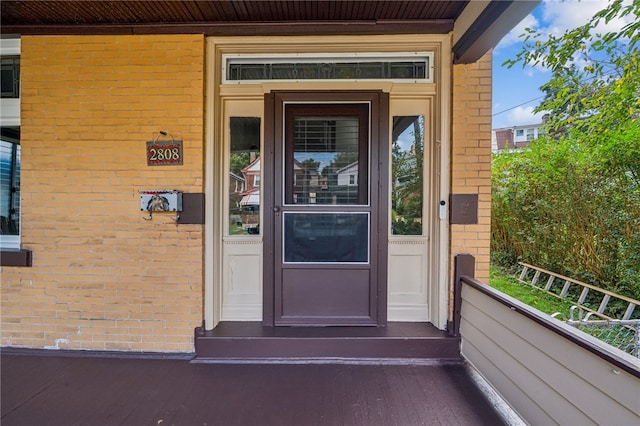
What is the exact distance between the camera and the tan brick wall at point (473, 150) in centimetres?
220

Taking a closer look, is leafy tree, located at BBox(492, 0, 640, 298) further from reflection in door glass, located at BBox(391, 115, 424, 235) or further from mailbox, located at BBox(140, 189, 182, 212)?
mailbox, located at BBox(140, 189, 182, 212)

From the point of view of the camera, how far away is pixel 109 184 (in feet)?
7.26

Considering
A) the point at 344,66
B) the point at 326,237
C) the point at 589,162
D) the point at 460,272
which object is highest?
the point at 344,66

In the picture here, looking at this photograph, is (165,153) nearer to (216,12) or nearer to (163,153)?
(163,153)

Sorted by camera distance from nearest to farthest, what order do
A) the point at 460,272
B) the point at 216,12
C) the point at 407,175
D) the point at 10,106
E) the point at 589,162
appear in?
the point at 216,12 < the point at 460,272 < the point at 10,106 < the point at 407,175 < the point at 589,162

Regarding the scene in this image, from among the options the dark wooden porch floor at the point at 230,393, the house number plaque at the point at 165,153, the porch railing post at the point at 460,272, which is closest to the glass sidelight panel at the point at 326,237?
the porch railing post at the point at 460,272

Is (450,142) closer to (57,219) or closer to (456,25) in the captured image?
(456,25)

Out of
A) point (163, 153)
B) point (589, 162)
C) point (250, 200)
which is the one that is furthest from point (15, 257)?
point (589, 162)

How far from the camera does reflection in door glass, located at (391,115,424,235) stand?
245 cm

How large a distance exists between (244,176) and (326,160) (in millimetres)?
764

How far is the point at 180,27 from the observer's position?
219 cm

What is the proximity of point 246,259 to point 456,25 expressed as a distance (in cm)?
259

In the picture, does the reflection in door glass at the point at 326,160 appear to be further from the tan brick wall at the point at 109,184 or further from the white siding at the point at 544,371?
the white siding at the point at 544,371

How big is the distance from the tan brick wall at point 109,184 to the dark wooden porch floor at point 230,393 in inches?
10.4
